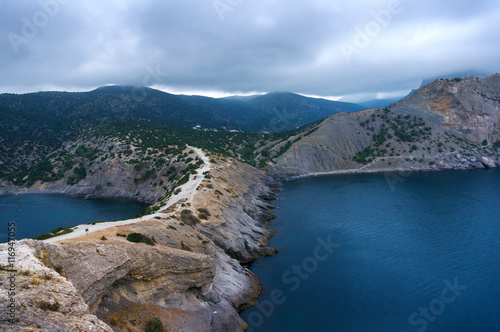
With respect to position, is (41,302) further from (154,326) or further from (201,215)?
(201,215)

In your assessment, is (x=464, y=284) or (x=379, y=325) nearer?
(x=379, y=325)

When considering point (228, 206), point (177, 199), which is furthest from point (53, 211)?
point (228, 206)

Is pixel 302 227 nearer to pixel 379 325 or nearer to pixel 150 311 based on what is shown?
pixel 379 325

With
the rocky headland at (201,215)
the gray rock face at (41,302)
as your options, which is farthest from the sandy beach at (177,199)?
the gray rock face at (41,302)

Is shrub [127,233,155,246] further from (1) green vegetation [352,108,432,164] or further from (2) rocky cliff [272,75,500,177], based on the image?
(1) green vegetation [352,108,432,164]

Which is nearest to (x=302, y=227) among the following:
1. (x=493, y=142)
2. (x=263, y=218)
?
(x=263, y=218)

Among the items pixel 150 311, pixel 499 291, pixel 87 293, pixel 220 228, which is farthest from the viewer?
pixel 220 228
